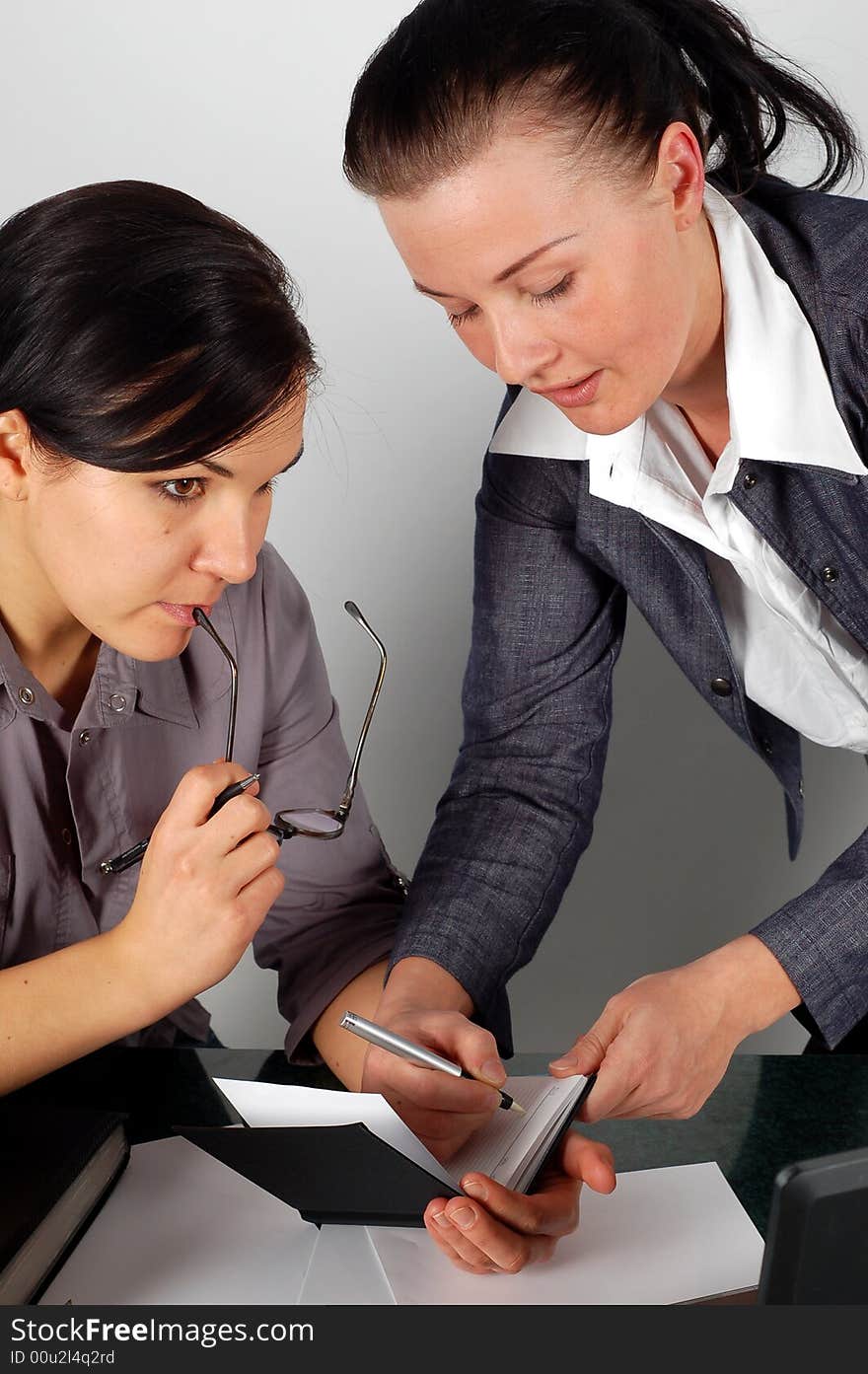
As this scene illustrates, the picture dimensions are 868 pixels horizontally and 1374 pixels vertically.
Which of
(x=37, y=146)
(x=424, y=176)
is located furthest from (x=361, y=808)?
(x=37, y=146)

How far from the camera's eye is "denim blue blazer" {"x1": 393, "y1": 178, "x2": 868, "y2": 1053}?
3.99 feet

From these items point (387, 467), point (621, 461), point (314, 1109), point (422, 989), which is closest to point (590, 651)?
point (621, 461)

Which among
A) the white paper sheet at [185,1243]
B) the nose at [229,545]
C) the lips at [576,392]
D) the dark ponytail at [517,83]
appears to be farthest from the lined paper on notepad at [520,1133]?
the dark ponytail at [517,83]

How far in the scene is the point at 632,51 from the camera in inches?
43.6

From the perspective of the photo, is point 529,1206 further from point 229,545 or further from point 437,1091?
point 229,545

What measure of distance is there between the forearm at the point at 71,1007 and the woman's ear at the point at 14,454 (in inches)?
14.9

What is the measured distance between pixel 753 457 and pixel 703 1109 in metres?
0.58

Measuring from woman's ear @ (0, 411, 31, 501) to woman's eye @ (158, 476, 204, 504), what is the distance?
0.12 m

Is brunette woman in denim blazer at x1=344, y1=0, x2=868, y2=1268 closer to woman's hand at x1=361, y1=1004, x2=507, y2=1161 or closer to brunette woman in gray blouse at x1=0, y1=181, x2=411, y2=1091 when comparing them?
woman's hand at x1=361, y1=1004, x2=507, y2=1161

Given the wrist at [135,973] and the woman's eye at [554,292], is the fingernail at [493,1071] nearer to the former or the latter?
the wrist at [135,973]

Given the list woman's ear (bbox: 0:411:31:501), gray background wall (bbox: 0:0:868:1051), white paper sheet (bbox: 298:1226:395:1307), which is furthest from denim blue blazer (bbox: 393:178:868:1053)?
gray background wall (bbox: 0:0:868:1051)

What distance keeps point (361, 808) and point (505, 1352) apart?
0.86 metres

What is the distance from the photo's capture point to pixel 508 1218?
88 cm

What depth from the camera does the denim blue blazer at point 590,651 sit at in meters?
1.22
